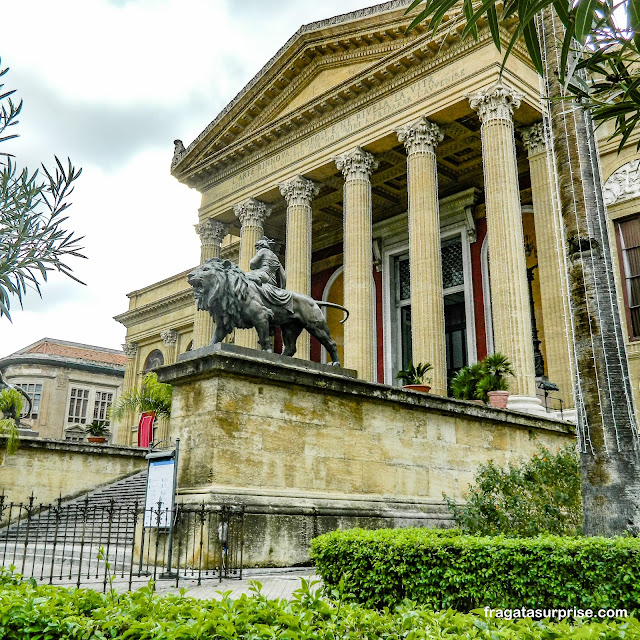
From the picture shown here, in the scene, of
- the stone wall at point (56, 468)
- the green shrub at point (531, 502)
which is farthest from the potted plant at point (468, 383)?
the stone wall at point (56, 468)

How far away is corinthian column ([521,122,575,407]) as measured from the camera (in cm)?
2085

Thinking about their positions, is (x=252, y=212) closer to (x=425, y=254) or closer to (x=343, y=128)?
(x=343, y=128)

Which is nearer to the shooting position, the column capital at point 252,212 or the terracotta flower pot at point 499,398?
the terracotta flower pot at point 499,398

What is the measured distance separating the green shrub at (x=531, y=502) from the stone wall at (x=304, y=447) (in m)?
2.04

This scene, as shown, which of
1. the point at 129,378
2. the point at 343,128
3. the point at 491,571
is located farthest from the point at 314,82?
the point at 491,571

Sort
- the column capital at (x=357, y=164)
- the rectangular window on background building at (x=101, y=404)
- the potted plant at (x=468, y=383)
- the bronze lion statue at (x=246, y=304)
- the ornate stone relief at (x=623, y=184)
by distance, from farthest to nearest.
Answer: the rectangular window on background building at (x=101, y=404) → the column capital at (x=357, y=164) → the ornate stone relief at (x=623, y=184) → the potted plant at (x=468, y=383) → the bronze lion statue at (x=246, y=304)

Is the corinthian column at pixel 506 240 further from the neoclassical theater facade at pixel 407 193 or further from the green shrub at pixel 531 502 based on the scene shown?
the green shrub at pixel 531 502

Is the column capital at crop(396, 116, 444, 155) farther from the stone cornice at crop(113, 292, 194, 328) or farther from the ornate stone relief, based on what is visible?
the stone cornice at crop(113, 292, 194, 328)

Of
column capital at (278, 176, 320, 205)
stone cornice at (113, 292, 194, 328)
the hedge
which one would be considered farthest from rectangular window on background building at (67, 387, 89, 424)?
the hedge

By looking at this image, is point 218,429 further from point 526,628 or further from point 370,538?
point 526,628

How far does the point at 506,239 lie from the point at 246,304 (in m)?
11.2

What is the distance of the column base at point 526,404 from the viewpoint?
58.3 feet

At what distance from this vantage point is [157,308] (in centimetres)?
4400

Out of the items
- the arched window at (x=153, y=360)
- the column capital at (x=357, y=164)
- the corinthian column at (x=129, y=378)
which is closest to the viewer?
the column capital at (x=357, y=164)
